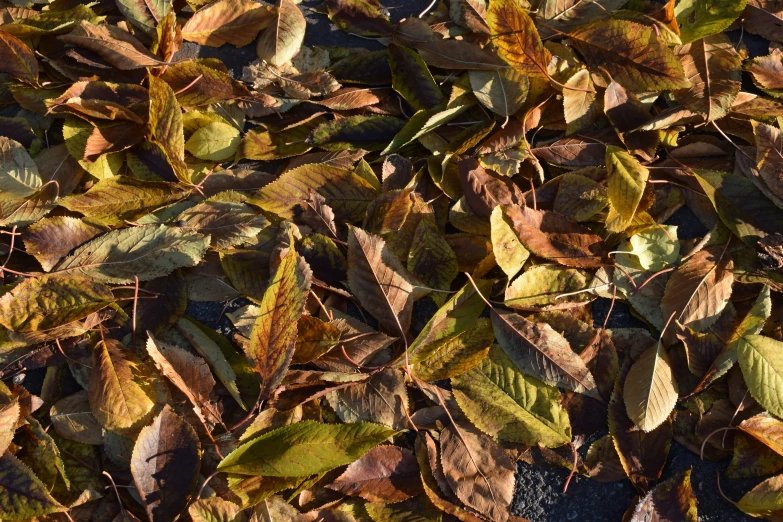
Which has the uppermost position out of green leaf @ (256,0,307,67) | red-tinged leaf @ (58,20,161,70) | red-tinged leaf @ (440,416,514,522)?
red-tinged leaf @ (58,20,161,70)

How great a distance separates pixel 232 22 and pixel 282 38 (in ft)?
0.45

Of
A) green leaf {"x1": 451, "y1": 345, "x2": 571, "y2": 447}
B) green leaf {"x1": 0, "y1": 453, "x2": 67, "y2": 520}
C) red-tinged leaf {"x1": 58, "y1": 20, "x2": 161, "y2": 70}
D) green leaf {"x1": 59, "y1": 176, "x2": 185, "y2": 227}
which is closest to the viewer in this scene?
green leaf {"x1": 0, "y1": 453, "x2": 67, "y2": 520}

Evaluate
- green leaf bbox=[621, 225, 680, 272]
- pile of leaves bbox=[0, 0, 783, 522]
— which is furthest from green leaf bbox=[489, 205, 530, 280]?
green leaf bbox=[621, 225, 680, 272]

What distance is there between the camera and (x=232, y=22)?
157cm

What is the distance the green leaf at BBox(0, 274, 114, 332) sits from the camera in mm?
1259

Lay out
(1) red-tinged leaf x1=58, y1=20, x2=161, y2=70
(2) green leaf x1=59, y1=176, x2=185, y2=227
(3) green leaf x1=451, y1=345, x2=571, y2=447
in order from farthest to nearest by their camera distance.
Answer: (1) red-tinged leaf x1=58, y1=20, x2=161, y2=70 → (2) green leaf x1=59, y1=176, x2=185, y2=227 → (3) green leaf x1=451, y1=345, x2=571, y2=447

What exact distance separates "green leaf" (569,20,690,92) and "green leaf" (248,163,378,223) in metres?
0.60

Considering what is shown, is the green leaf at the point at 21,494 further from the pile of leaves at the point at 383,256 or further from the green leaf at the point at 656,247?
the green leaf at the point at 656,247

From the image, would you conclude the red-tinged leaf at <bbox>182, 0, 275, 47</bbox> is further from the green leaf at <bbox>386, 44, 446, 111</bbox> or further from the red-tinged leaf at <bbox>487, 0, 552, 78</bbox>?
the red-tinged leaf at <bbox>487, 0, 552, 78</bbox>

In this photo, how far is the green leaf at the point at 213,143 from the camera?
1.46m

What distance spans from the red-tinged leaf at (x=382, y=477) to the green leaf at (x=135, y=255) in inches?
20.1

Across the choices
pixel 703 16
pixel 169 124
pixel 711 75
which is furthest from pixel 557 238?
pixel 169 124

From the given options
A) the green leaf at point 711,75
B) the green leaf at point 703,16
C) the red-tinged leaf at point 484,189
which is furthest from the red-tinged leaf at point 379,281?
the green leaf at point 703,16

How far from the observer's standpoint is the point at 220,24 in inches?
61.6
